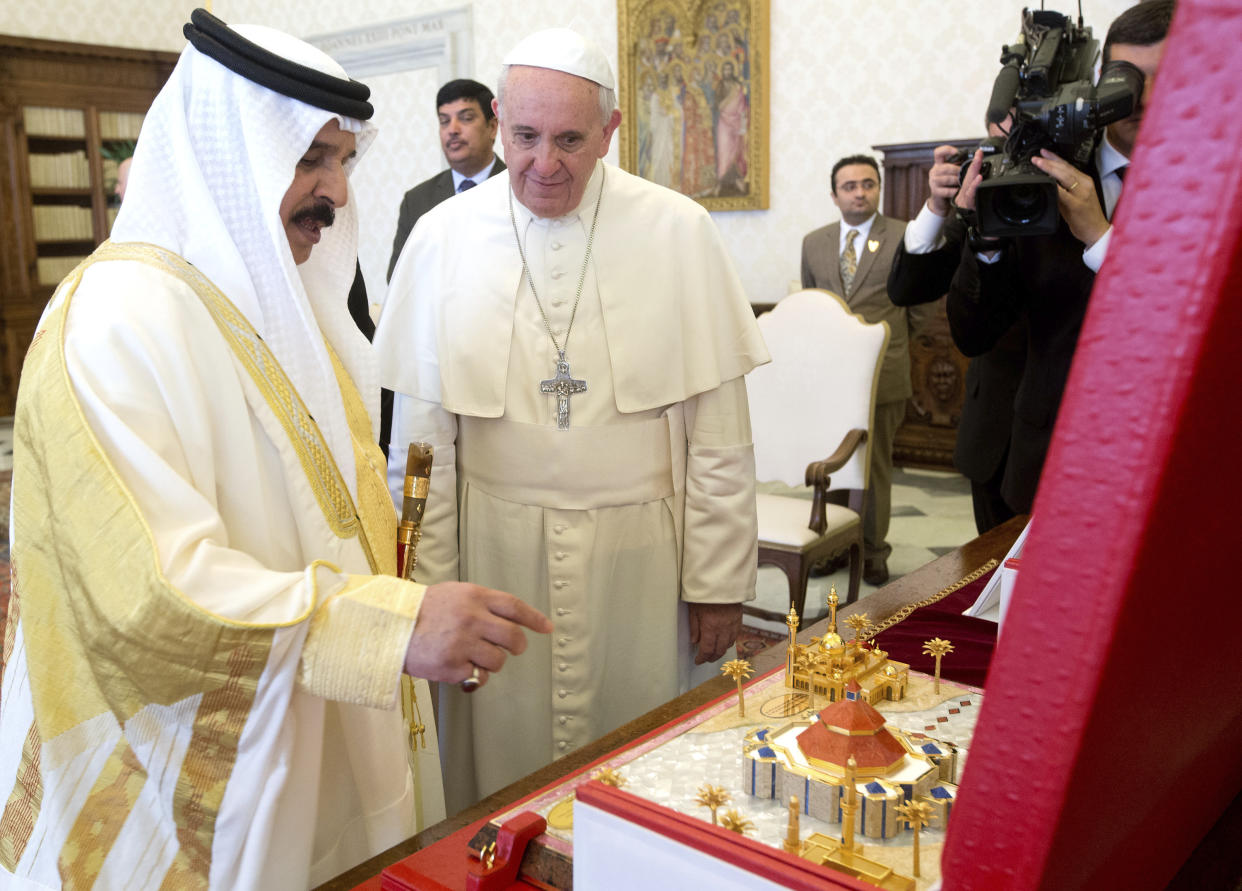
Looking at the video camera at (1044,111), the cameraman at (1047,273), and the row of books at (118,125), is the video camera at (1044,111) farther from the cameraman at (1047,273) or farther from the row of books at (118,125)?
the row of books at (118,125)

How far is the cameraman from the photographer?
2.26 meters

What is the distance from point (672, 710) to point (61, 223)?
1175cm

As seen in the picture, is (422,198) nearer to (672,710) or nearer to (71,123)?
(672,710)

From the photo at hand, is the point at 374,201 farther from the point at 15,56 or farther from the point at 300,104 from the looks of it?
the point at 300,104

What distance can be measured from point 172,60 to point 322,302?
1156cm

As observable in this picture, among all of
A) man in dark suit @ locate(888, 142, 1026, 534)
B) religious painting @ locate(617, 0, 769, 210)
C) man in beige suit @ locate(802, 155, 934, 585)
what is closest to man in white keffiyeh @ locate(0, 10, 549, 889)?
man in dark suit @ locate(888, 142, 1026, 534)

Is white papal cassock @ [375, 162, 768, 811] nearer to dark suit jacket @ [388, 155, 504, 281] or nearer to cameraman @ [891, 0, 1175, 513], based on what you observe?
cameraman @ [891, 0, 1175, 513]

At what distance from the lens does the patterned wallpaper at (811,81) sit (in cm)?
734

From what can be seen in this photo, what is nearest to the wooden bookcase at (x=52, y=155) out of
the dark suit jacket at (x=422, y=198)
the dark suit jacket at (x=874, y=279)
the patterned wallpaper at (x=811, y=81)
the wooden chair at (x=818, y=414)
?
the patterned wallpaper at (x=811, y=81)

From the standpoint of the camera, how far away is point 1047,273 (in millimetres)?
2447

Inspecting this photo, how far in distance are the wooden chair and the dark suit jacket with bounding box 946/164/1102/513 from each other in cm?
146

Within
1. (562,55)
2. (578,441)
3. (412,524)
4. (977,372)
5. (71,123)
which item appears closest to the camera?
(412,524)

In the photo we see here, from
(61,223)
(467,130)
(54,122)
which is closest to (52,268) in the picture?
(61,223)

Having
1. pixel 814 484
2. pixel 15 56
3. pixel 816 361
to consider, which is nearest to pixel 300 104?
pixel 814 484
